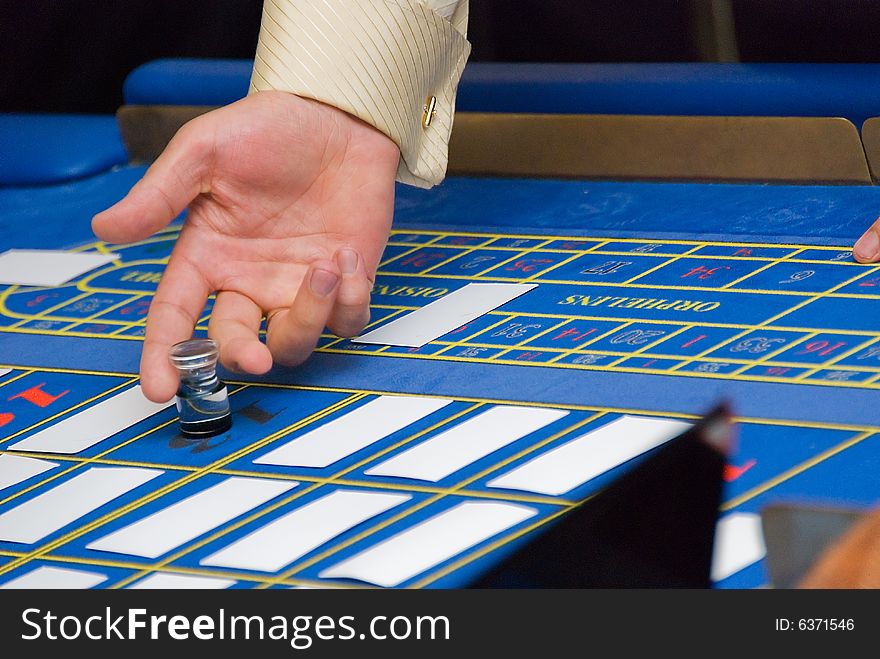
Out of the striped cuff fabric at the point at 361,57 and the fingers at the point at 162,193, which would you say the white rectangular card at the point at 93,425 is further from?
the striped cuff fabric at the point at 361,57

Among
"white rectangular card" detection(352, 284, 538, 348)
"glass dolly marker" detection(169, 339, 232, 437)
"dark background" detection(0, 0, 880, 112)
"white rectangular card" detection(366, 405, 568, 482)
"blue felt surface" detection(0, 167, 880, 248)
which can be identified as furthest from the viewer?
"dark background" detection(0, 0, 880, 112)

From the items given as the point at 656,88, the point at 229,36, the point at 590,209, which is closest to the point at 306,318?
the point at 590,209

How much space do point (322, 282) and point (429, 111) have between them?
23.0 inches

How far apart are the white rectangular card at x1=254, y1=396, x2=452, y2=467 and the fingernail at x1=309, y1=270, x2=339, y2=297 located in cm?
15

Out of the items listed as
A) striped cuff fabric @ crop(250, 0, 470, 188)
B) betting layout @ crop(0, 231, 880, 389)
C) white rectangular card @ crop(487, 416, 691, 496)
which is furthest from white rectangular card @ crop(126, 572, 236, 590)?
striped cuff fabric @ crop(250, 0, 470, 188)

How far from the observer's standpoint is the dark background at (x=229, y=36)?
10.6 feet

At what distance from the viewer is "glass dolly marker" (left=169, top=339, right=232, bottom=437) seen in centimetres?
141

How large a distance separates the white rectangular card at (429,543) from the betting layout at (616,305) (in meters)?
0.35

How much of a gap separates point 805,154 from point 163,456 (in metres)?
1.26

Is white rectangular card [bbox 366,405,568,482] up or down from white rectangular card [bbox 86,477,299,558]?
up

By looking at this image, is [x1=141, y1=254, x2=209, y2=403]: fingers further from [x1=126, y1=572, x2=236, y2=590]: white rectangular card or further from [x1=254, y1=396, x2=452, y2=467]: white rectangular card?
[x1=126, y1=572, x2=236, y2=590]: white rectangular card

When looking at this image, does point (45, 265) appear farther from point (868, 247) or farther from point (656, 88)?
point (868, 247)

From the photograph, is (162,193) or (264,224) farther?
(264,224)

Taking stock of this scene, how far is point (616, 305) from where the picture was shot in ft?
5.53
